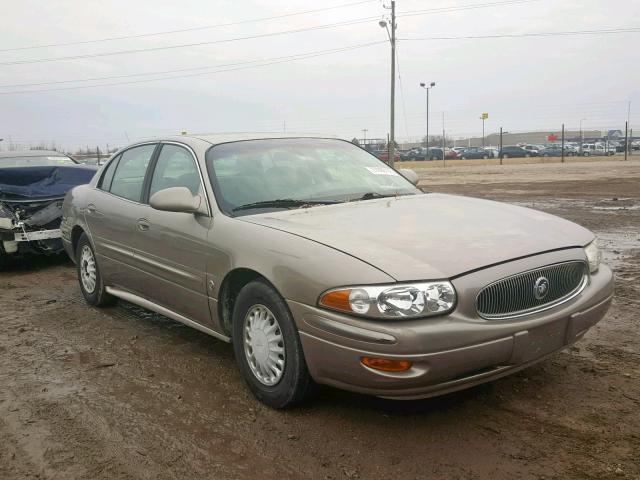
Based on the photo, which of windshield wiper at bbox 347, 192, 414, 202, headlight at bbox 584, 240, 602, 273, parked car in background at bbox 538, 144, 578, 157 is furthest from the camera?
parked car in background at bbox 538, 144, 578, 157

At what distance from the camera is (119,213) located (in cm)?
498

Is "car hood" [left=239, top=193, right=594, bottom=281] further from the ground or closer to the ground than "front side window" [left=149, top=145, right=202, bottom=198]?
closer to the ground

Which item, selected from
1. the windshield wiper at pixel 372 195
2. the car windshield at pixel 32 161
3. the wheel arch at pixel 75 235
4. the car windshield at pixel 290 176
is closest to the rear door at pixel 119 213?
the wheel arch at pixel 75 235

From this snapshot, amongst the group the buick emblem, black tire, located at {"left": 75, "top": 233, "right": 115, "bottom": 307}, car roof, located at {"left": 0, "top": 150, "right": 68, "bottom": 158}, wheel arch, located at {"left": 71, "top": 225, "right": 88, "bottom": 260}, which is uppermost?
car roof, located at {"left": 0, "top": 150, "right": 68, "bottom": 158}

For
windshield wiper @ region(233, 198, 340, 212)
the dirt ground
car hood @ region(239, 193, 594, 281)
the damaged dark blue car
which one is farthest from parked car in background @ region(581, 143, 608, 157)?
windshield wiper @ region(233, 198, 340, 212)

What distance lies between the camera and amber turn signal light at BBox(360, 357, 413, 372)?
2791 mm

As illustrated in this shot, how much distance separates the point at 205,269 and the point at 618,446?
245 cm

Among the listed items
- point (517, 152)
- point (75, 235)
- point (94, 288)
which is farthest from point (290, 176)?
point (517, 152)

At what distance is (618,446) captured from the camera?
9.49 ft

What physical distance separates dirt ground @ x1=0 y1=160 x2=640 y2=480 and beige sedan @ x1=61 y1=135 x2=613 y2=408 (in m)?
0.29

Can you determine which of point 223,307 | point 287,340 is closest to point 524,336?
point 287,340

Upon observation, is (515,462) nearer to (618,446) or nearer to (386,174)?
(618,446)

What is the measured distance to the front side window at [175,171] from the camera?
4238 mm

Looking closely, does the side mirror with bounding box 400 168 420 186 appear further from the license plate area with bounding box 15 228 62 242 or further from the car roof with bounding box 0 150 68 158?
the car roof with bounding box 0 150 68 158
